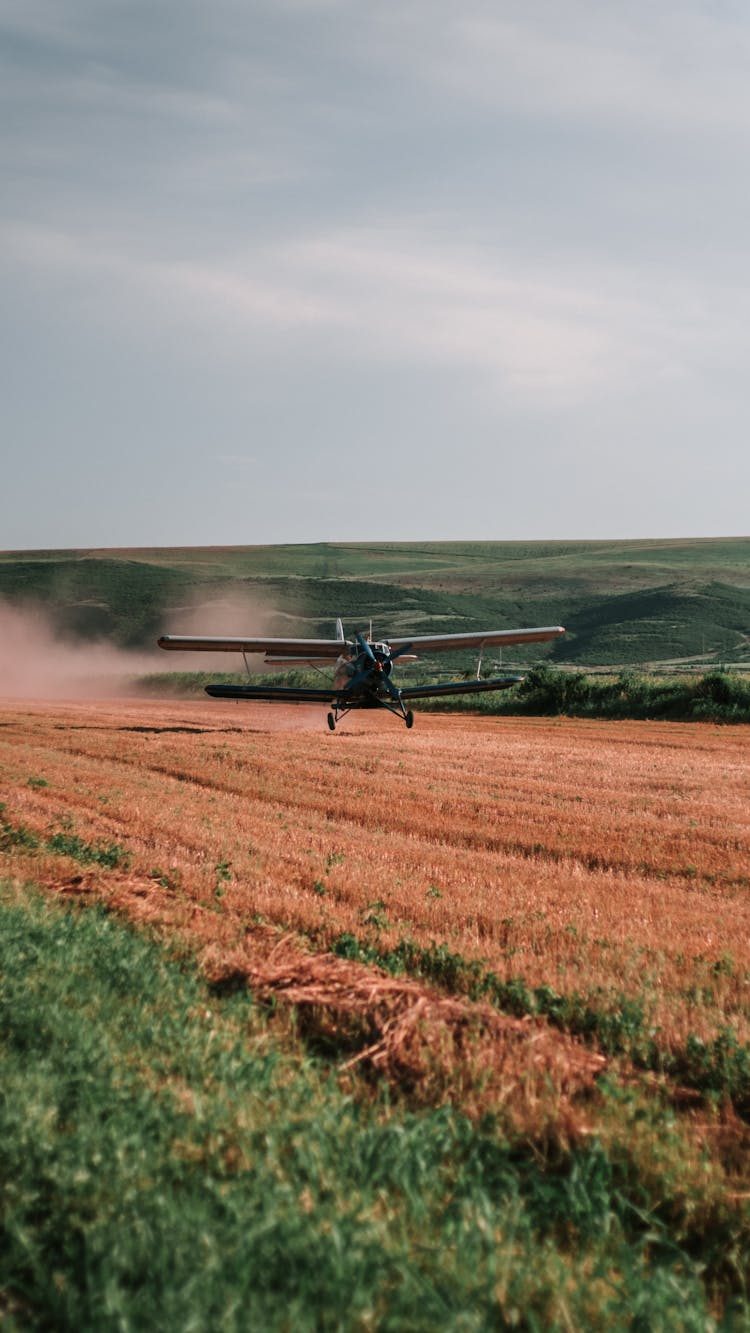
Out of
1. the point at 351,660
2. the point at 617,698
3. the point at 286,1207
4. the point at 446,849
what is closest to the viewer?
the point at 286,1207

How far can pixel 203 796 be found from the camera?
14742 mm

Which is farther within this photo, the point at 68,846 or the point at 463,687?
the point at 463,687

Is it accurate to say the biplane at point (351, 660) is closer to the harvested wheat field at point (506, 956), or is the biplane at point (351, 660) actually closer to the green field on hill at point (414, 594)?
the harvested wheat field at point (506, 956)

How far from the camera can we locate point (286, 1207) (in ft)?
10.6

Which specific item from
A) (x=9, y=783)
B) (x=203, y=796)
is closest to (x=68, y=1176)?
(x=203, y=796)

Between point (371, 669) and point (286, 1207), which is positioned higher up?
point (371, 669)

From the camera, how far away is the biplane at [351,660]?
29.8 metres

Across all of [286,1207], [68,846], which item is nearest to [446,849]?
[68,846]

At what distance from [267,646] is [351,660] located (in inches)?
129

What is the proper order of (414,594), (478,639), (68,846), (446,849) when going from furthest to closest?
1. (414,594)
2. (478,639)
3. (446,849)
4. (68,846)

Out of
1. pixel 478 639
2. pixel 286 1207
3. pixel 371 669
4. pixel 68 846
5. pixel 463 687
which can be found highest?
pixel 478 639

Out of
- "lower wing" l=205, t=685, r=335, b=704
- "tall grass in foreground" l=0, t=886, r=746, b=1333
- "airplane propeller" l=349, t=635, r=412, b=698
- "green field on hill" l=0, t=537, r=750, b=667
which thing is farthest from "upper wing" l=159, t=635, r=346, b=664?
"green field on hill" l=0, t=537, r=750, b=667

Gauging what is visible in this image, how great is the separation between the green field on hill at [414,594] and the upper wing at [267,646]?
45.6 metres

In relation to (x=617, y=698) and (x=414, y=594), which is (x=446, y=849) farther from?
(x=414, y=594)
